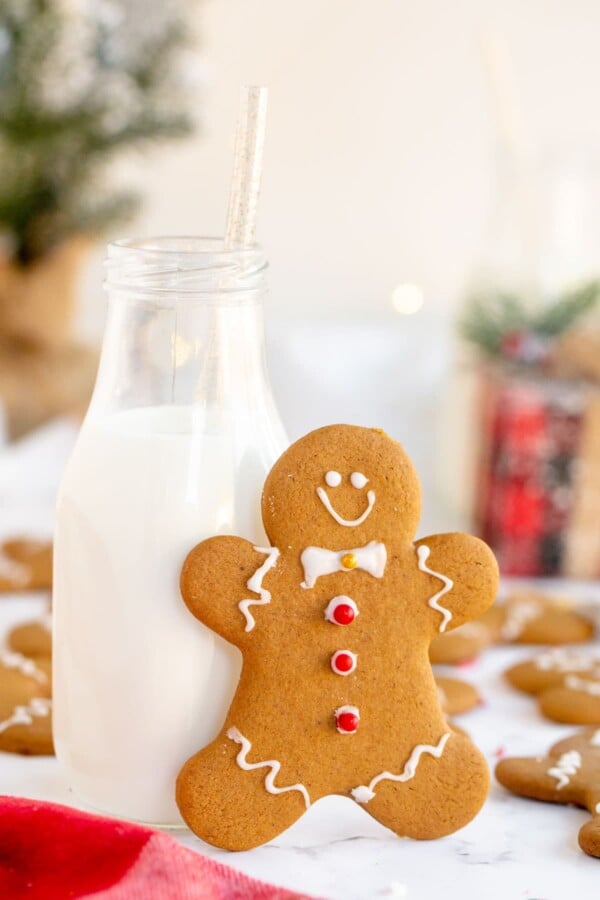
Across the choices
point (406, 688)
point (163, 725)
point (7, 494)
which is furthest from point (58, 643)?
point (7, 494)

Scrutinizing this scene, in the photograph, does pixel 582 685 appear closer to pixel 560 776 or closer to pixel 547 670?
pixel 547 670

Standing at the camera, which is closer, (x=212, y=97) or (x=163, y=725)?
(x=163, y=725)

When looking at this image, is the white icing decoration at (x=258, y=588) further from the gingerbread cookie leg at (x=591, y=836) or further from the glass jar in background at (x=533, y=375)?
the glass jar in background at (x=533, y=375)

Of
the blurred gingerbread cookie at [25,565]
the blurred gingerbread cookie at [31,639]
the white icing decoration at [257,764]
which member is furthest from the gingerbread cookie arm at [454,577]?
the blurred gingerbread cookie at [25,565]

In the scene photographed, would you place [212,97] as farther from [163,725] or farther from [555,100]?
[163,725]

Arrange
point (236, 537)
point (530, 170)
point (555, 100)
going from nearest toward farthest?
point (236, 537), point (530, 170), point (555, 100)

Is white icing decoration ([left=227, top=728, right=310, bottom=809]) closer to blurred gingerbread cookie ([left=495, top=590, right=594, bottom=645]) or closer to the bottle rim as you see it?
the bottle rim

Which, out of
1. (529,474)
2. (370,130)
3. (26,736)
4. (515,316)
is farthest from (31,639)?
(370,130)

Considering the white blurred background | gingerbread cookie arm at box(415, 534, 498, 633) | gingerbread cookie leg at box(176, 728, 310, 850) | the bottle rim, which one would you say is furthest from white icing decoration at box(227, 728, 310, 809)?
the white blurred background
